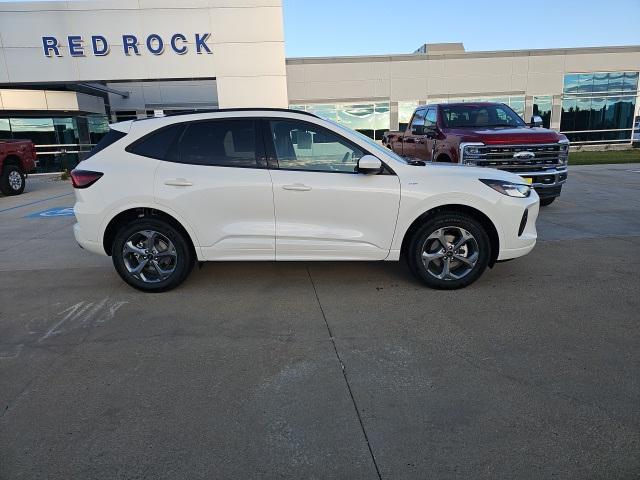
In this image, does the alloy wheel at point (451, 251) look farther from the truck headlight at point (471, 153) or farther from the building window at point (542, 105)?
the building window at point (542, 105)

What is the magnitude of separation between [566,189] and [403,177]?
30.2 ft

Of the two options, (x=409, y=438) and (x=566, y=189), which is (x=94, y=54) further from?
(x=409, y=438)

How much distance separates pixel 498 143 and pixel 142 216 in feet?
18.8

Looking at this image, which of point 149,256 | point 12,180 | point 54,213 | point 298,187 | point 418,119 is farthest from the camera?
point 12,180

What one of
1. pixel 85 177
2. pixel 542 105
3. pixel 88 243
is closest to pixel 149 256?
pixel 88 243

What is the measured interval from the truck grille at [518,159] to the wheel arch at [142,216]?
5.00 m

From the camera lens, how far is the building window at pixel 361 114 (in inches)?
1054

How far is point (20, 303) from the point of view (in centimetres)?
477

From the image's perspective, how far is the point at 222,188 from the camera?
15.0 feet

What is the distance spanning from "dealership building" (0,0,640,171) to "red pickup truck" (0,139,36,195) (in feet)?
14.6

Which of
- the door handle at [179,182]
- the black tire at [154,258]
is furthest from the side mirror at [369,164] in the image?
the black tire at [154,258]

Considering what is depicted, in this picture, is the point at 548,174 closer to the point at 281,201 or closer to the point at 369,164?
the point at 369,164

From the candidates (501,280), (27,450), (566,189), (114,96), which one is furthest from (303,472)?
(114,96)

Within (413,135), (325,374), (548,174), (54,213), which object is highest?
(413,135)
